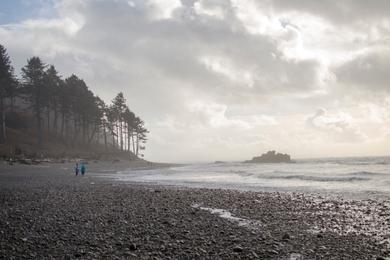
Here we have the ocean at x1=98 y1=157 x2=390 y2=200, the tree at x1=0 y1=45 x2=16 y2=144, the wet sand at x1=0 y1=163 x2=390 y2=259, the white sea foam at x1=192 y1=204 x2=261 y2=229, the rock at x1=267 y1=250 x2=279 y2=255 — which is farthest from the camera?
the tree at x1=0 y1=45 x2=16 y2=144

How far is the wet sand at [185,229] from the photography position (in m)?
10.3

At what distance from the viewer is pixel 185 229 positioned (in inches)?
523

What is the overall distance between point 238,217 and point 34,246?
31.2 ft

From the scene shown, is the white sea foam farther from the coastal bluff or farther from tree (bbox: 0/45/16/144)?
the coastal bluff

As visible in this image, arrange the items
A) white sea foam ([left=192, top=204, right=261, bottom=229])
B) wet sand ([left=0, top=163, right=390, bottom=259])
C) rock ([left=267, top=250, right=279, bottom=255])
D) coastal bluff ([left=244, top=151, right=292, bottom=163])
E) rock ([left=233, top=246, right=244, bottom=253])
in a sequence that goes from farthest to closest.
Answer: coastal bluff ([left=244, top=151, right=292, bottom=163]) → white sea foam ([left=192, top=204, right=261, bottom=229]) → rock ([left=233, top=246, right=244, bottom=253]) → rock ([left=267, top=250, right=279, bottom=255]) → wet sand ([left=0, top=163, right=390, bottom=259])

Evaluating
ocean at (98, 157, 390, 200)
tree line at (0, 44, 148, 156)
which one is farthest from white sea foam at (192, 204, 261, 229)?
tree line at (0, 44, 148, 156)

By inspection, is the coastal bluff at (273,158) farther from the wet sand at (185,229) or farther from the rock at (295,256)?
the rock at (295,256)

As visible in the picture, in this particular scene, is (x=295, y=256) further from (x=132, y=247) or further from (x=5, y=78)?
(x=5, y=78)

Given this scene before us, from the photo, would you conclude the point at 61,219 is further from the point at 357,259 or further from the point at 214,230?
the point at 357,259

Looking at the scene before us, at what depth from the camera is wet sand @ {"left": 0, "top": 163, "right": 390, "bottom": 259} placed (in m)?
10.3

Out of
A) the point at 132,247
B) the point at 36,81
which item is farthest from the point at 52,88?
the point at 132,247

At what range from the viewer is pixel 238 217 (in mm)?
16703

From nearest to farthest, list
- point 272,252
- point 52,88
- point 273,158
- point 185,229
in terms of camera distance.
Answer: point 272,252, point 185,229, point 52,88, point 273,158

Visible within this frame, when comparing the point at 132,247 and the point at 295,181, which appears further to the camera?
the point at 295,181
